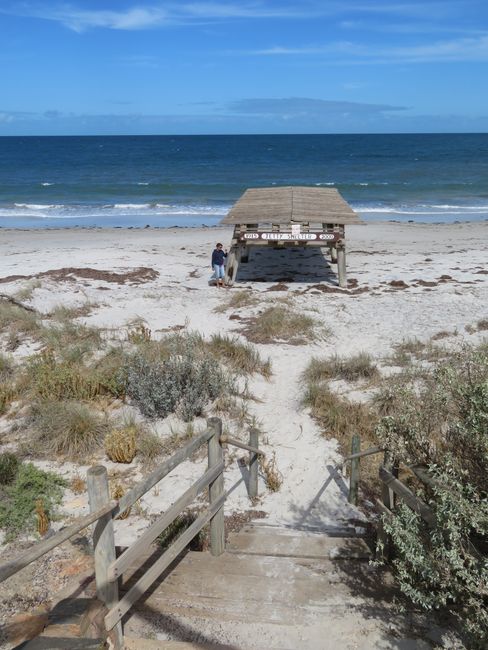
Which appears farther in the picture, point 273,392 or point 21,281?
point 21,281

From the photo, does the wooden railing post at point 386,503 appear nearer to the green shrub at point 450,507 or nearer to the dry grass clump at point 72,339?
the green shrub at point 450,507

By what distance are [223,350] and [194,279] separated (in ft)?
21.6

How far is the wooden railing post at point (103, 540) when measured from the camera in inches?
115

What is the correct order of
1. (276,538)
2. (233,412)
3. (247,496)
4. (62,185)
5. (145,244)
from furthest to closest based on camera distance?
(62,185), (145,244), (233,412), (247,496), (276,538)

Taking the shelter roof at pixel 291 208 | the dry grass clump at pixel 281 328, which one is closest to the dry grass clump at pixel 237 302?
the dry grass clump at pixel 281 328

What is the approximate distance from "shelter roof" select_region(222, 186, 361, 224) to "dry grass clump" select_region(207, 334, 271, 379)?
5.18m

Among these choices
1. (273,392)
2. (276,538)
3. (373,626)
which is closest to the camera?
(373,626)

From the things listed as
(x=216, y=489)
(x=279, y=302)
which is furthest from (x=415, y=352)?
(x=216, y=489)

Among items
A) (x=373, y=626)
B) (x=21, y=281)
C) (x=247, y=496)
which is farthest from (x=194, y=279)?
(x=373, y=626)

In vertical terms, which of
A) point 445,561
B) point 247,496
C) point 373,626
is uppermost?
point 445,561

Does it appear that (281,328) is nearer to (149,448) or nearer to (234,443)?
(149,448)

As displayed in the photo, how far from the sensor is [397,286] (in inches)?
567

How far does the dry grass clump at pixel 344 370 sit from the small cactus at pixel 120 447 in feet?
9.54

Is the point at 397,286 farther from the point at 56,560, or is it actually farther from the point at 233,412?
the point at 56,560
